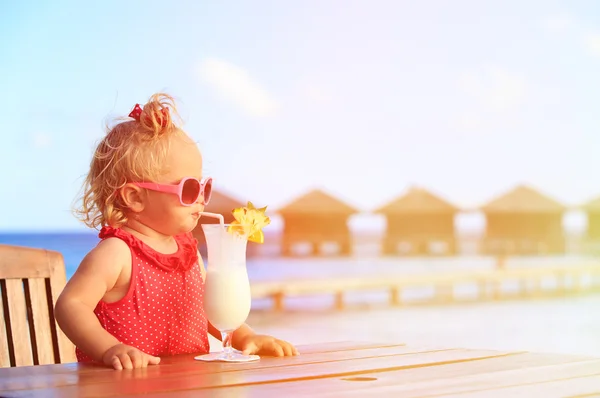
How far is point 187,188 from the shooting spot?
5.77ft

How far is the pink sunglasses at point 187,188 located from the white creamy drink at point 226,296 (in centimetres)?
25

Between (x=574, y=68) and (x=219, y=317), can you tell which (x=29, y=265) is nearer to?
(x=219, y=317)

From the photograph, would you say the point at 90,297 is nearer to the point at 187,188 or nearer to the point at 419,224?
the point at 187,188

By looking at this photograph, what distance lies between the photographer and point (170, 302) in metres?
1.83

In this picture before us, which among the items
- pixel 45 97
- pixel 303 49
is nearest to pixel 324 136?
pixel 303 49

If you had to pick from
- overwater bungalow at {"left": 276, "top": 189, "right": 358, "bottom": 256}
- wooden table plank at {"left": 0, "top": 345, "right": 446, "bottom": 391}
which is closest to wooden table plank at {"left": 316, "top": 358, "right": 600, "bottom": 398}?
wooden table plank at {"left": 0, "top": 345, "right": 446, "bottom": 391}

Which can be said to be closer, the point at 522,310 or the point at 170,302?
the point at 170,302

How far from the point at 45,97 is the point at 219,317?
26.8m

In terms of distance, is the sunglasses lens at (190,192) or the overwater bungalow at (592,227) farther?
the overwater bungalow at (592,227)

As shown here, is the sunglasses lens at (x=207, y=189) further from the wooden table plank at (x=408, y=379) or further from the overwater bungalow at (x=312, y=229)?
the overwater bungalow at (x=312, y=229)

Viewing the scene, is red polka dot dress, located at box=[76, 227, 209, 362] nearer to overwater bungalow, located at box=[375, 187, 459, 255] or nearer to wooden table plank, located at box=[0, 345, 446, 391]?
wooden table plank, located at box=[0, 345, 446, 391]

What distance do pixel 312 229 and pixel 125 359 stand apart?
24813mm

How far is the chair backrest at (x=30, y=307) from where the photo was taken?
1.90 m

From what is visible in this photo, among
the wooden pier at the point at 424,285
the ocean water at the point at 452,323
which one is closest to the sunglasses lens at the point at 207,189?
the ocean water at the point at 452,323
